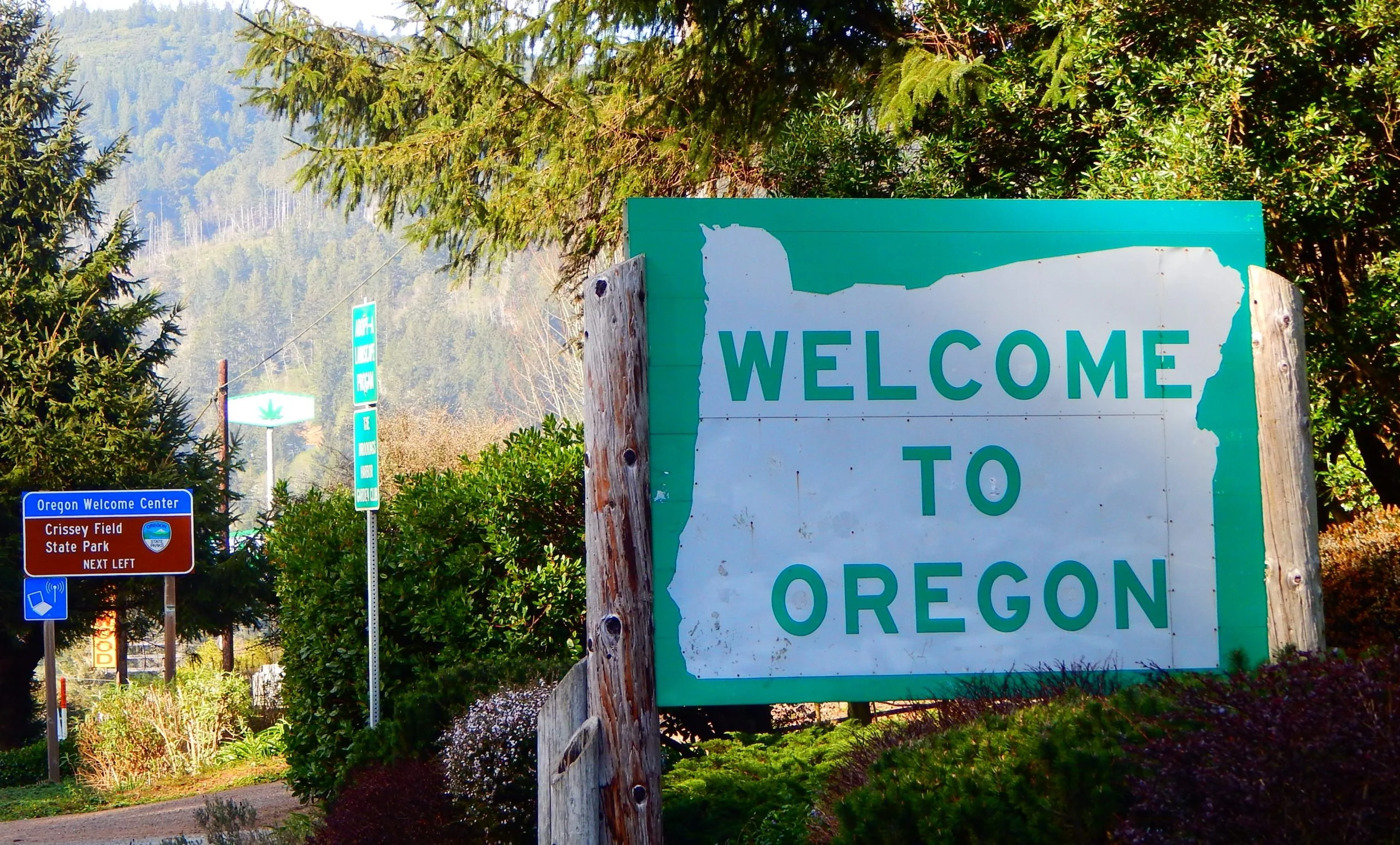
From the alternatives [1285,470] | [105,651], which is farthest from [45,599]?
[105,651]

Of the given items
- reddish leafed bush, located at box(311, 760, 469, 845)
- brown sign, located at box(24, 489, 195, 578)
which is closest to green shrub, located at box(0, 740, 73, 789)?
brown sign, located at box(24, 489, 195, 578)

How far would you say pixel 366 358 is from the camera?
816cm

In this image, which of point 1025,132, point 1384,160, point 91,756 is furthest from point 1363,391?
point 91,756

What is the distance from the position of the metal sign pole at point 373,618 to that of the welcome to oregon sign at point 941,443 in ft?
12.2

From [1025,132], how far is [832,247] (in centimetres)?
542

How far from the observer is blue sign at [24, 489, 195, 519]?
1658cm

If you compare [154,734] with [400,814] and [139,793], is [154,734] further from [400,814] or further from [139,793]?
[400,814]

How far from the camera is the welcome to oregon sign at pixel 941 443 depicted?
4398 millimetres

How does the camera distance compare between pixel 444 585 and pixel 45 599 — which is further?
pixel 45 599

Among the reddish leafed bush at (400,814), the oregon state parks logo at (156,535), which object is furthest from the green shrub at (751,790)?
the oregon state parks logo at (156,535)

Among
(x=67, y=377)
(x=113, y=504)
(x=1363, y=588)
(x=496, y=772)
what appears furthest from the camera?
(x=67, y=377)

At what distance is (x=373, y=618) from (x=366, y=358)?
1694 millimetres

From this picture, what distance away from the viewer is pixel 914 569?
4469 mm

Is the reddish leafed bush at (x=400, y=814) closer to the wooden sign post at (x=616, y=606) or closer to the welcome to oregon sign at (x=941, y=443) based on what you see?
the wooden sign post at (x=616, y=606)
